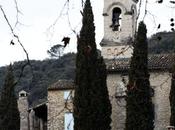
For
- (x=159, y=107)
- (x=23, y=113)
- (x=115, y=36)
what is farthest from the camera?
(x=23, y=113)

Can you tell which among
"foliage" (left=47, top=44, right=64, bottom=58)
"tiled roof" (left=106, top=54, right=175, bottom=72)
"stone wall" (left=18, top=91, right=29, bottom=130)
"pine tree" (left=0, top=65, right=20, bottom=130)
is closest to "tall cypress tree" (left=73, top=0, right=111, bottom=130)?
"tiled roof" (left=106, top=54, right=175, bottom=72)

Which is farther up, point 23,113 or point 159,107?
point 159,107

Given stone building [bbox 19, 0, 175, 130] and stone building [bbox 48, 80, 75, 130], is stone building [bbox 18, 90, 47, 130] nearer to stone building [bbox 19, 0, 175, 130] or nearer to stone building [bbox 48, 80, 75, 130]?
stone building [bbox 19, 0, 175, 130]

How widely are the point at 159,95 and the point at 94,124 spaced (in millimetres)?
5670

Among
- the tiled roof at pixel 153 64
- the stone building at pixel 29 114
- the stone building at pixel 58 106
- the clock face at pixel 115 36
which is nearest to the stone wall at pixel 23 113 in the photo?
the stone building at pixel 29 114

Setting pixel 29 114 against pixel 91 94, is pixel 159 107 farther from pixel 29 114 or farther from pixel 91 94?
pixel 29 114

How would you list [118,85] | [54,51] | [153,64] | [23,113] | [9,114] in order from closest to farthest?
[54,51] → [9,114] → [153,64] → [118,85] → [23,113]

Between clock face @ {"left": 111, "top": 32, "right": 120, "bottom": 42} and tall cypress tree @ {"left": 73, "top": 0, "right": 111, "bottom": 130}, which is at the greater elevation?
clock face @ {"left": 111, "top": 32, "right": 120, "bottom": 42}

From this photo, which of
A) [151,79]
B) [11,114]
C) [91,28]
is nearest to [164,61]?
[151,79]

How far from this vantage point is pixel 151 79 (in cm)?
3603

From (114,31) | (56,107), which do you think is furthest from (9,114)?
(114,31)

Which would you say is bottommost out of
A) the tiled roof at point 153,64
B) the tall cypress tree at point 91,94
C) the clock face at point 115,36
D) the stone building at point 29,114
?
the stone building at point 29,114

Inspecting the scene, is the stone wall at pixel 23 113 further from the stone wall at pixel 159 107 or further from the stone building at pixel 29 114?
the stone wall at pixel 159 107

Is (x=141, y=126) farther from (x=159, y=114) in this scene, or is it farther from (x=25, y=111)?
(x=25, y=111)
